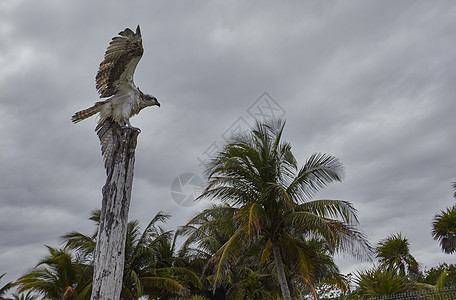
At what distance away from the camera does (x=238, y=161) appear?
12633mm

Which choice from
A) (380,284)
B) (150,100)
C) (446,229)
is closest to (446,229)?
(446,229)

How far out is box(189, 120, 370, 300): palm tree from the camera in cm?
1117

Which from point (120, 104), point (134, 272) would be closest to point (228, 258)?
point (134, 272)

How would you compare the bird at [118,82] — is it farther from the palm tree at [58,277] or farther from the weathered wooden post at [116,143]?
the palm tree at [58,277]

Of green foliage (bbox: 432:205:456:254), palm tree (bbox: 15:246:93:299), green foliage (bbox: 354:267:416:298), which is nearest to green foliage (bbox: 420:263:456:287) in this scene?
green foliage (bbox: 432:205:456:254)

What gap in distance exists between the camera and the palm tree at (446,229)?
19.0 m

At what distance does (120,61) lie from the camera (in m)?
5.82

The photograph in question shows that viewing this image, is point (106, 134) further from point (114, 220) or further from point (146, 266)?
point (146, 266)

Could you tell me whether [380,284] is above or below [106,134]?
below

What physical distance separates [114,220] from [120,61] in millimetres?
2829

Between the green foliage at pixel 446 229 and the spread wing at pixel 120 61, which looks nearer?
the spread wing at pixel 120 61

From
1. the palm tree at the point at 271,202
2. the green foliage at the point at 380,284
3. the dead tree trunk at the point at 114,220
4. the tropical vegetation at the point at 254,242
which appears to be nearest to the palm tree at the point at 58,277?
the tropical vegetation at the point at 254,242

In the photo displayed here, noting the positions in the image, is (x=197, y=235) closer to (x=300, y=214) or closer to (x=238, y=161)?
(x=238, y=161)

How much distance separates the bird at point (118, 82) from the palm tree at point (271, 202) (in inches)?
232
